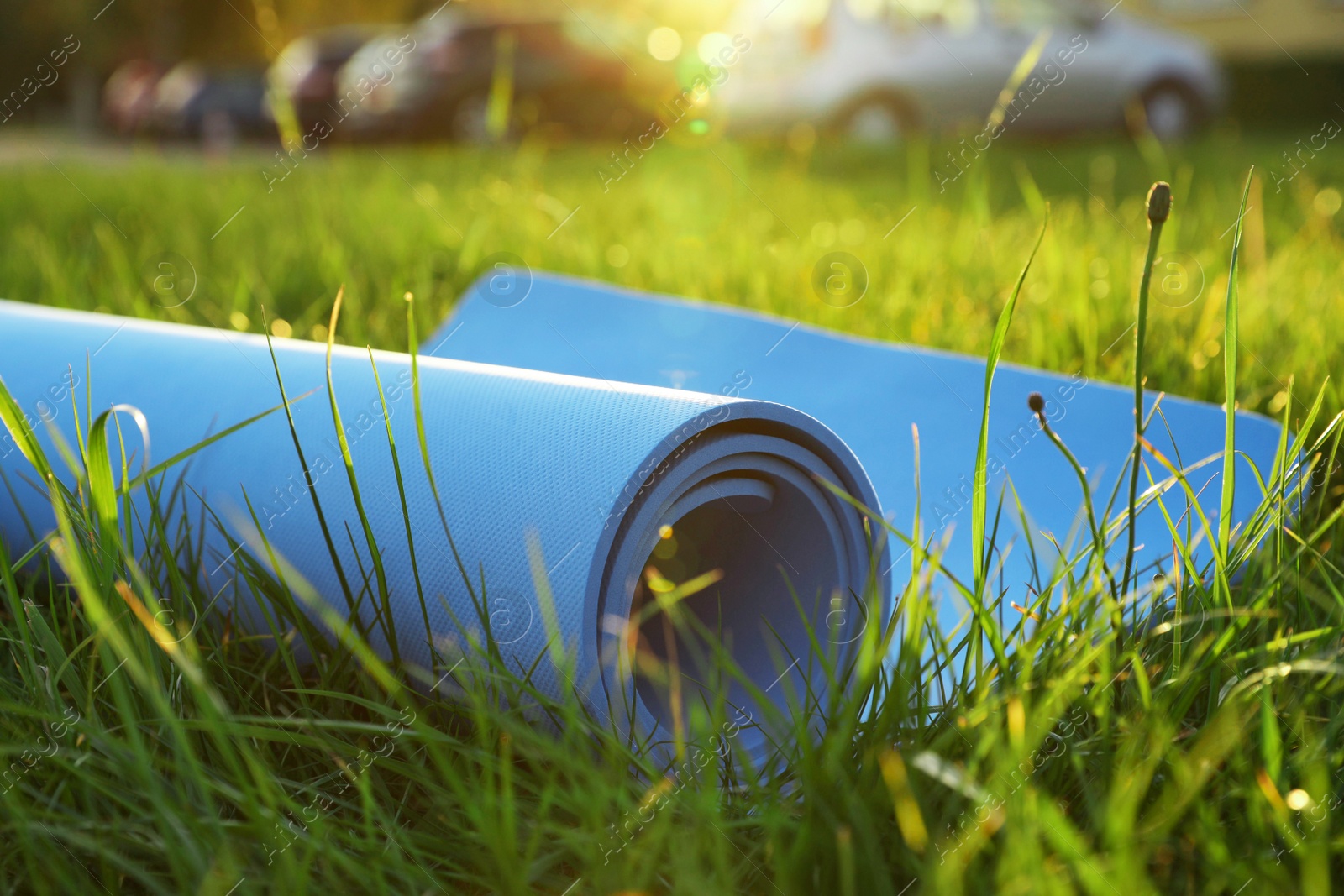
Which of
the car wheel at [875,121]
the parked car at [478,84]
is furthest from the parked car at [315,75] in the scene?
the car wheel at [875,121]

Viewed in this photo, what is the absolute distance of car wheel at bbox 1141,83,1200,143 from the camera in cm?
1098

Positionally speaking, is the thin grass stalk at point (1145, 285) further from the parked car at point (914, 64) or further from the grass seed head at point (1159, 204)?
the parked car at point (914, 64)

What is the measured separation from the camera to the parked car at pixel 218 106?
16.5 meters

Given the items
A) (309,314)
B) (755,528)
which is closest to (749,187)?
(309,314)

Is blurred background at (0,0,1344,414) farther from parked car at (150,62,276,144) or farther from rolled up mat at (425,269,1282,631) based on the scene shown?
rolled up mat at (425,269,1282,631)

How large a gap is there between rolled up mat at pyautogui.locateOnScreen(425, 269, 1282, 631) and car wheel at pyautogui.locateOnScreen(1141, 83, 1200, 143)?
986 cm

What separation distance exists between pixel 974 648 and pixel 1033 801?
358 millimetres

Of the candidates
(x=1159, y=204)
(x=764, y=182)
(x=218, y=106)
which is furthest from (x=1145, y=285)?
(x=218, y=106)

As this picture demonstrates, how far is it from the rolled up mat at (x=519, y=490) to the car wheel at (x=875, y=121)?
28.4ft

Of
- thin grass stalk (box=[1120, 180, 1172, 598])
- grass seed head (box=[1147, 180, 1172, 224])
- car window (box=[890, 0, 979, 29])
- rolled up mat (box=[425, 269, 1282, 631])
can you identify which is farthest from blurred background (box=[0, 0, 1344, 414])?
grass seed head (box=[1147, 180, 1172, 224])

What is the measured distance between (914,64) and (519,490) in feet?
30.1

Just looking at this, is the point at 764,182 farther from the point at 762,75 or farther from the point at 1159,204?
the point at 1159,204

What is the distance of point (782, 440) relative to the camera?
1.44m

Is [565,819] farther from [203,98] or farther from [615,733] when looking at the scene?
[203,98]
